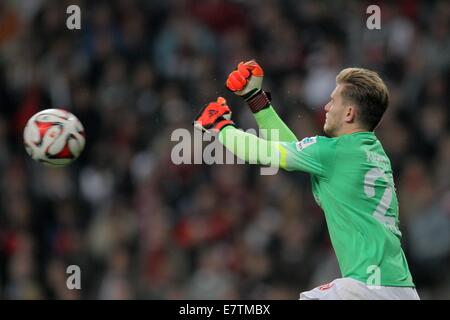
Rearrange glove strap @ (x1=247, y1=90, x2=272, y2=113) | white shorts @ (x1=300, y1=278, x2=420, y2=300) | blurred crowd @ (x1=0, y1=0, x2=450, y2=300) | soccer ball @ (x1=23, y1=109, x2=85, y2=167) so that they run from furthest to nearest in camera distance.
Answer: blurred crowd @ (x1=0, y1=0, x2=450, y2=300)
soccer ball @ (x1=23, y1=109, x2=85, y2=167)
glove strap @ (x1=247, y1=90, x2=272, y2=113)
white shorts @ (x1=300, y1=278, x2=420, y2=300)

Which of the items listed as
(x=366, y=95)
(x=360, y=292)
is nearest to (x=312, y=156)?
(x=366, y=95)

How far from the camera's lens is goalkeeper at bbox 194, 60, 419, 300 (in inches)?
253

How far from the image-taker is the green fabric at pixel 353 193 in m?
6.44

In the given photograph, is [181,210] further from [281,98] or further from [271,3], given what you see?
[271,3]

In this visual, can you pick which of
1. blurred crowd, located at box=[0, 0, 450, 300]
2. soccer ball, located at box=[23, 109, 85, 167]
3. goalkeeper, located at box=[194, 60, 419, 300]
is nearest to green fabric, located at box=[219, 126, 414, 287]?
goalkeeper, located at box=[194, 60, 419, 300]

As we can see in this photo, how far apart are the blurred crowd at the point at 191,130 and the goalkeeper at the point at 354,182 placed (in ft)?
13.7

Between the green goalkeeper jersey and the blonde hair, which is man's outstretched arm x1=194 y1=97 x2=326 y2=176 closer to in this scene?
the green goalkeeper jersey

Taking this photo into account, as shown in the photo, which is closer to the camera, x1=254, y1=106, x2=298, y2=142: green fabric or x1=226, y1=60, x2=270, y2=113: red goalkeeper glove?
x1=226, y1=60, x2=270, y2=113: red goalkeeper glove

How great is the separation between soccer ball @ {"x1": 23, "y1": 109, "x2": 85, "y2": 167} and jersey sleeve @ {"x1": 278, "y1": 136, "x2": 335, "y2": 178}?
1.95 meters

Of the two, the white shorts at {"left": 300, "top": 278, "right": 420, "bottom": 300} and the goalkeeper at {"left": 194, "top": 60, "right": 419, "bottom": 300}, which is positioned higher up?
the goalkeeper at {"left": 194, "top": 60, "right": 419, "bottom": 300}

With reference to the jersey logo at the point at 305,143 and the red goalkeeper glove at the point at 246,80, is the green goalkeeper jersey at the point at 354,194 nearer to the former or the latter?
the jersey logo at the point at 305,143

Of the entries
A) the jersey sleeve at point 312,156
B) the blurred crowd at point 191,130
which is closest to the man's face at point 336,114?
the jersey sleeve at point 312,156

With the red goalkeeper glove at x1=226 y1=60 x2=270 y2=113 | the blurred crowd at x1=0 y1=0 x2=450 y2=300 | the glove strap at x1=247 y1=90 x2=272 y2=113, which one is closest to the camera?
the red goalkeeper glove at x1=226 y1=60 x2=270 y2=113
